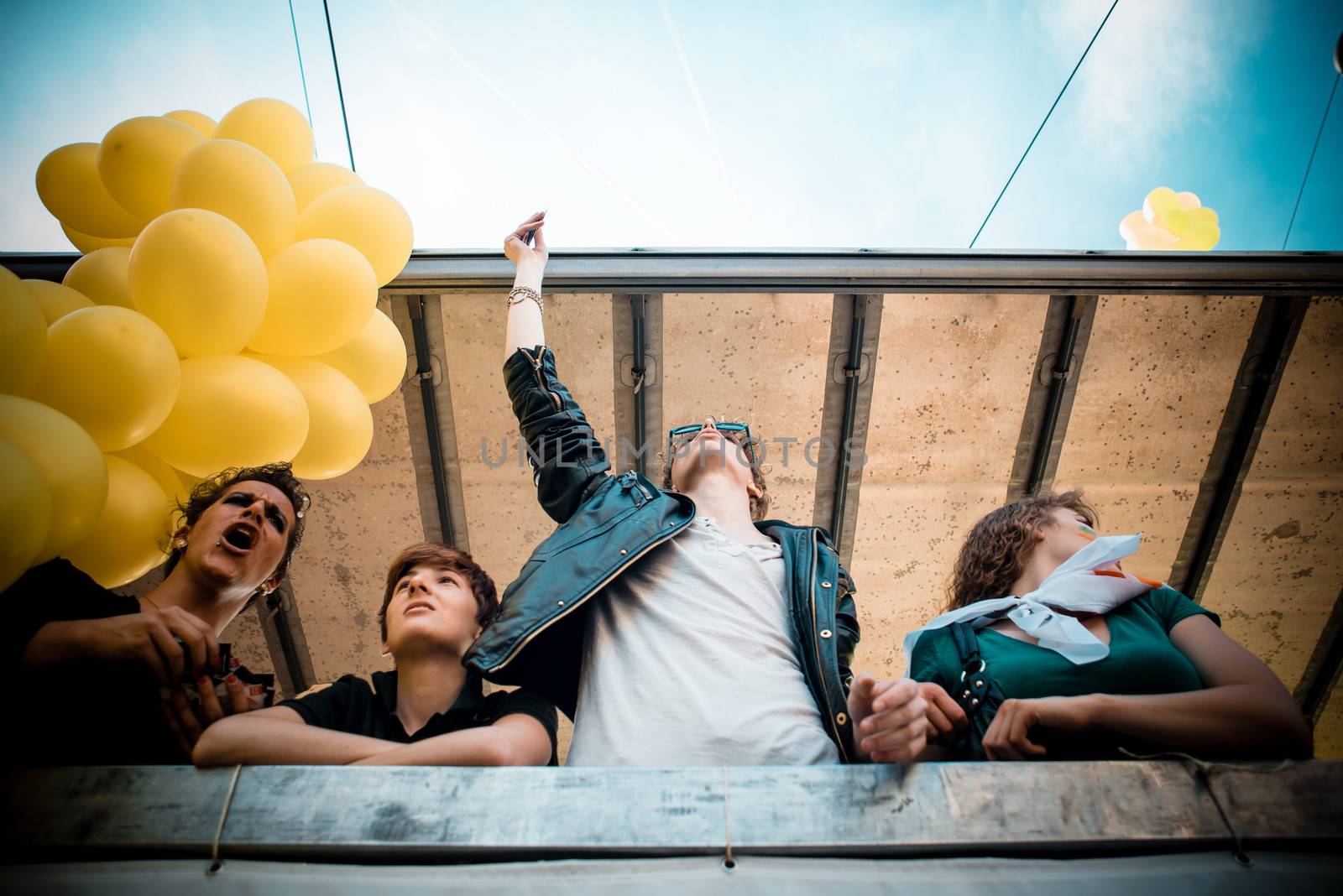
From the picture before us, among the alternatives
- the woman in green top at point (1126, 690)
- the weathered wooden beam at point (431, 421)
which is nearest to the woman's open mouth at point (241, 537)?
the weathered wooden beam at point (431, 421)

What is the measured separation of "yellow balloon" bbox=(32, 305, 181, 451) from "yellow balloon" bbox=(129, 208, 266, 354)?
0.10m

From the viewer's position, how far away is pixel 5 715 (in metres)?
1.19

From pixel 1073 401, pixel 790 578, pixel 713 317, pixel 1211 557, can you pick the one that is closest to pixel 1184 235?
pixel 1073 401

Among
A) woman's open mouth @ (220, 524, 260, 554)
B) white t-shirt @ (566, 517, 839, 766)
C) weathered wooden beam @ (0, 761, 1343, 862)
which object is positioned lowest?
white t-shirt @ (566, 517, 839, 766)

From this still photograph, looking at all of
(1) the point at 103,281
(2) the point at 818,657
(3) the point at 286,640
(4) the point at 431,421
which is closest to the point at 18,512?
(1) the point at 103,281

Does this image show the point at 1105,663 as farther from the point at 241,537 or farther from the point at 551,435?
the point at 241,537

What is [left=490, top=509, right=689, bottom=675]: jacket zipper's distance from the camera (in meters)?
1.48

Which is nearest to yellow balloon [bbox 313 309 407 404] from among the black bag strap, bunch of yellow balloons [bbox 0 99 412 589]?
bunch of yellow balloons [bbox 0 99 412 589]

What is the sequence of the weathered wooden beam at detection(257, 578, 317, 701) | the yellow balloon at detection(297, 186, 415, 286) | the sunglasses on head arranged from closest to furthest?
the yellow balloon at detection(297, 186, 415, 286) < the sunglasses on head < the weathered wooden beam at detection(257, 578, 317, 701)

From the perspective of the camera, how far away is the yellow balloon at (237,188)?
1.79 meters

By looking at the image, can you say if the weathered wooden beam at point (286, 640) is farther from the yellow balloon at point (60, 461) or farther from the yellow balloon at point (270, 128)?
the yellow balloon at point (270, 128)

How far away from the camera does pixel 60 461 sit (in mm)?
1374

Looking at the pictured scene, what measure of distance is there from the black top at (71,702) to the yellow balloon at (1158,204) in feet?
12.9

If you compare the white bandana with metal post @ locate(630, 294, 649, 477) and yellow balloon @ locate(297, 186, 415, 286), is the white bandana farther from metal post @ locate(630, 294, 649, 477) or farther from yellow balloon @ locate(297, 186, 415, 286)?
yellow balloon @ locate(297, 186, 415, 286)
